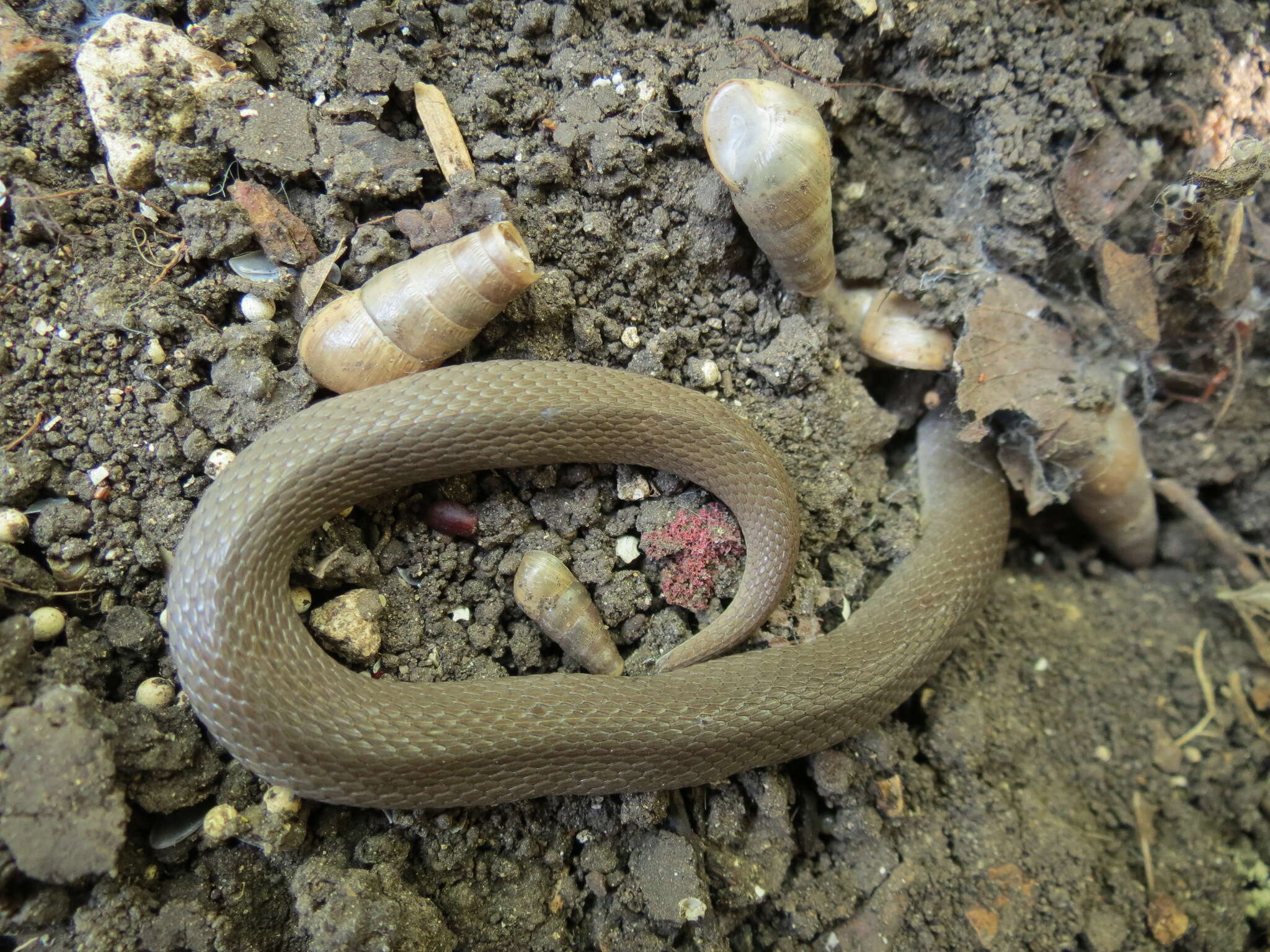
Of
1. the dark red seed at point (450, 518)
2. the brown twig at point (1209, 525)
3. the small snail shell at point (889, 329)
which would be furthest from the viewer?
the brown twig at point (1209, 525)

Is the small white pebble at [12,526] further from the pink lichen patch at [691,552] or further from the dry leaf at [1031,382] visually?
the dry leaf at [1031,382]

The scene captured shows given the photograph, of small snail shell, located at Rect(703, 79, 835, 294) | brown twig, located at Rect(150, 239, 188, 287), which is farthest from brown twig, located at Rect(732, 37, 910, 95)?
brown twig, located at Rect(150, 239, 188, 287)

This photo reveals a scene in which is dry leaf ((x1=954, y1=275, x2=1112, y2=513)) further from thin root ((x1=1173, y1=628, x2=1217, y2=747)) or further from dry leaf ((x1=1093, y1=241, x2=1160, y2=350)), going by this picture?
thin root ((x1=1173, y1=628, x2=1217, y2=747))

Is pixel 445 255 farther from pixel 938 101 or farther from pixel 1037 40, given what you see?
pixel 1037 40

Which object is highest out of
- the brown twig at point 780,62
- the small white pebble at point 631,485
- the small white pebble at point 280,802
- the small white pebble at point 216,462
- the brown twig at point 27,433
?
the brown twig at point 780,62

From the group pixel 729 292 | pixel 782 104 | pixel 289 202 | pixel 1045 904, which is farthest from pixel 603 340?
pixel 1045 904

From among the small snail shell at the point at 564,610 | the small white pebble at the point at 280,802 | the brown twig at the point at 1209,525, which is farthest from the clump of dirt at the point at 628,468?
the brown twig at the point at 1209,525

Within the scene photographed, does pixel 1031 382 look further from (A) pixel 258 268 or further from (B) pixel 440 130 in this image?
(A) pixel 258 268
